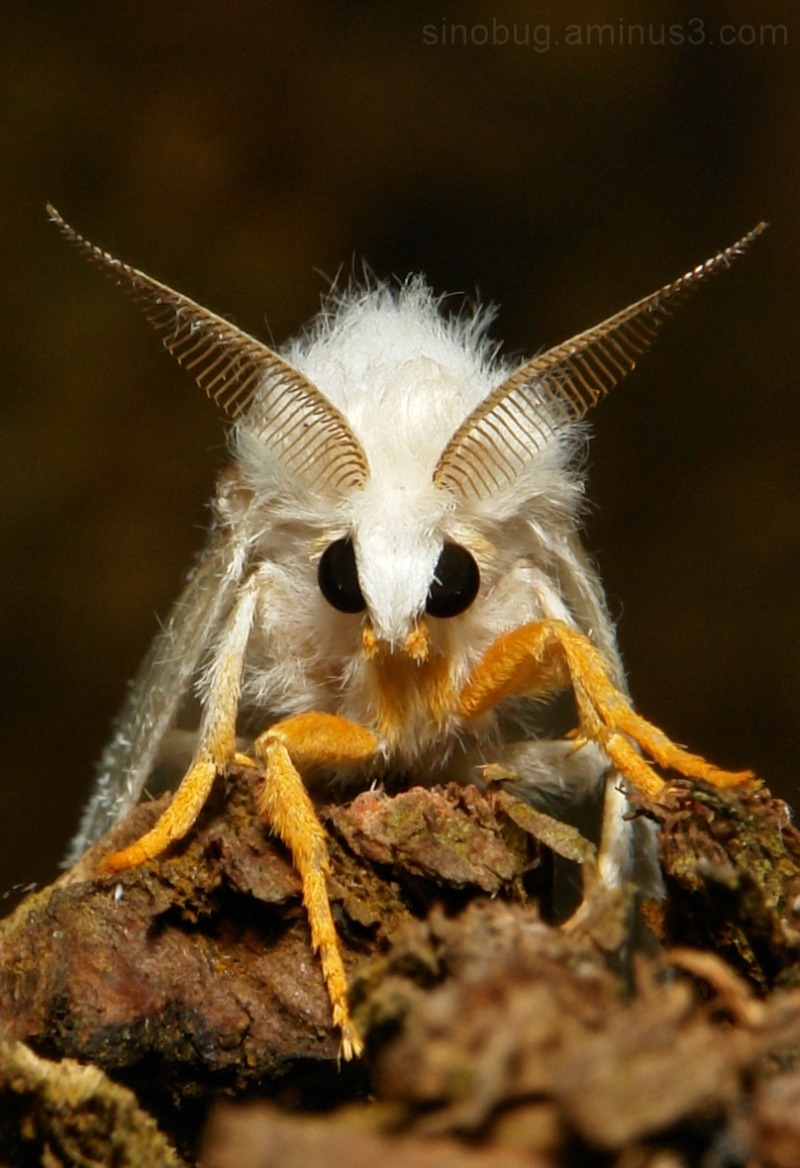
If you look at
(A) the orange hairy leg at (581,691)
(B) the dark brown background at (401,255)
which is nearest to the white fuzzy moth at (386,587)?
(A) the orange hairy leg at (581,691)

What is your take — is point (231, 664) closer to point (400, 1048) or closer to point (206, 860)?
point (206, 860)

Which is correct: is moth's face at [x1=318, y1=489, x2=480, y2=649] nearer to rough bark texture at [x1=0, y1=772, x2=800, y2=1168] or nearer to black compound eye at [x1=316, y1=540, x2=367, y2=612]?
black compound eye at [x1=316, y1=540, x2=367, y2=612]

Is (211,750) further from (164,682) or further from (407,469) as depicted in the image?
(407,469)

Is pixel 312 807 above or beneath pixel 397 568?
beneath

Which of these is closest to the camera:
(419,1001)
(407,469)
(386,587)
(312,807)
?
(419,1001)

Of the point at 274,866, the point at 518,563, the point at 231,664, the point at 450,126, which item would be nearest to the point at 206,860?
the point at 274,866

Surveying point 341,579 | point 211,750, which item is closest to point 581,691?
point 341,579

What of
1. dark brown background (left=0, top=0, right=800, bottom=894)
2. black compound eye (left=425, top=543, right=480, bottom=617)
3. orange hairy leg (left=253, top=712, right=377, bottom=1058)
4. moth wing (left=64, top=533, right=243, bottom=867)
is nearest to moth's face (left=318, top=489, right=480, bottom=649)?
black compound eye (left=425, top=543, right=480, bottom=617)

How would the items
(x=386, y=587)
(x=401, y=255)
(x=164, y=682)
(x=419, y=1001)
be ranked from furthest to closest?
(x=401, y=255)
(x=164, y=682)
(x=386, y=587)
(x=419, y=1001)

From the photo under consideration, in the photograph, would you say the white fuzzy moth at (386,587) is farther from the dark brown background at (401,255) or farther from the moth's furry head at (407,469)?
the dark brown background at (401,255)
